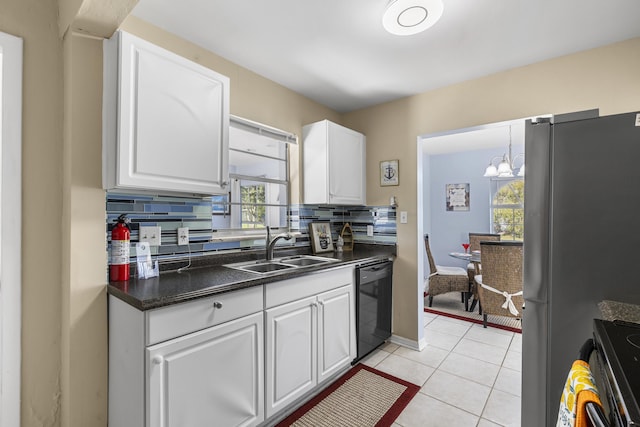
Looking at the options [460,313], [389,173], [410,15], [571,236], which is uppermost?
[410,15]

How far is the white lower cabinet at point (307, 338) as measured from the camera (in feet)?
5.71

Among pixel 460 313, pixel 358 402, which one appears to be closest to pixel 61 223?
pixel 358 402

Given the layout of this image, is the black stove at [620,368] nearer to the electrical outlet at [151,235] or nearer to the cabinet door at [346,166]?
the electrical outlet at [151,235]

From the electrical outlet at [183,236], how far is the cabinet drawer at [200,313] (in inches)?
24.8

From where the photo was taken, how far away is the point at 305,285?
1956 mm

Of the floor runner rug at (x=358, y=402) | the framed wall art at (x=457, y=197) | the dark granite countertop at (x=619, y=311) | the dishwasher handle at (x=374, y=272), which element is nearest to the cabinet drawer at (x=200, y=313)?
the floor runner rug at (x=358, y=402)

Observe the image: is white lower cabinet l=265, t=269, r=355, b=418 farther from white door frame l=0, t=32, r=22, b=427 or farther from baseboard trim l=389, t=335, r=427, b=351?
white door frame l=0, t=32, r=22, b=427

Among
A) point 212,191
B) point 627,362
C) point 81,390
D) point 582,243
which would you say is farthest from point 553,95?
point 81,390

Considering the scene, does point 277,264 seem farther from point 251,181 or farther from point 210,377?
point 210,377

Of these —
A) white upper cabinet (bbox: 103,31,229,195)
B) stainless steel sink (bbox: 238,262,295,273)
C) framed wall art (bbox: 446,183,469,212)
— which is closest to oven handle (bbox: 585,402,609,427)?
white upper cabinet (bbox: 103,31,229,195)

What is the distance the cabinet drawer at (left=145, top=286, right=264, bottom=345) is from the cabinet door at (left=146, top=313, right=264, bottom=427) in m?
0.03

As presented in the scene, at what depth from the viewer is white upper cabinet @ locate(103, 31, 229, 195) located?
4.70 ft

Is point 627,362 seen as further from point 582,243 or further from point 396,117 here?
point 396,117

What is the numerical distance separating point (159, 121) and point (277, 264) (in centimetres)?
130
